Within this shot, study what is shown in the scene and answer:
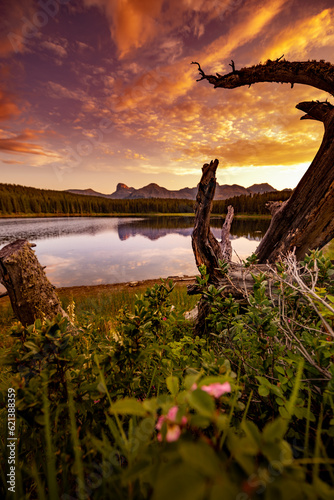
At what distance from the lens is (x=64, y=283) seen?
1567cm

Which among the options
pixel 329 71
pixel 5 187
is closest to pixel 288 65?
pixel 329 71

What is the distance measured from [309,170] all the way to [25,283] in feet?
18.5

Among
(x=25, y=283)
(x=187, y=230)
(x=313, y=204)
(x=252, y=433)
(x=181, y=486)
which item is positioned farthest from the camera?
(x=187, y=230)

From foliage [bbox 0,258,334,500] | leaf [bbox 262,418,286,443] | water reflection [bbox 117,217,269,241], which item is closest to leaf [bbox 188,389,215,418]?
foliage [bbox 0,258,334,500]

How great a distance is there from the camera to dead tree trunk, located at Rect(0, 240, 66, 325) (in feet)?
10.8

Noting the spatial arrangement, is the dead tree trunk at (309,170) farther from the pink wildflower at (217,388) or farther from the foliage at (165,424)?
the pink wildflower at (217,388)

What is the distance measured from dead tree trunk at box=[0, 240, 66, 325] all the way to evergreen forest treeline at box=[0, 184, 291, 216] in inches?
3165

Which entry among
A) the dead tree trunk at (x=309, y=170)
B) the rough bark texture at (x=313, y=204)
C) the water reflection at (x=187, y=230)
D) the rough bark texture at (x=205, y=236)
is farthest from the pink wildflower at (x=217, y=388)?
the water reflection at (x=187, y=230)

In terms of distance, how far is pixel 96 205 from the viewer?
107625 millimetres

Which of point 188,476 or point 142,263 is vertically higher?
point 188,476

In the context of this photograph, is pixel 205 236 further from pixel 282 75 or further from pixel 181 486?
pixel 181 486

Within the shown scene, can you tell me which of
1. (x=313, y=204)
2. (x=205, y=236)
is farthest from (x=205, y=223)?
(x=313, y=204)

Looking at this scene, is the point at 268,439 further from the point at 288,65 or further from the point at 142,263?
the point at 142,263

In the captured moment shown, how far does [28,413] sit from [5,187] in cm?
15256
